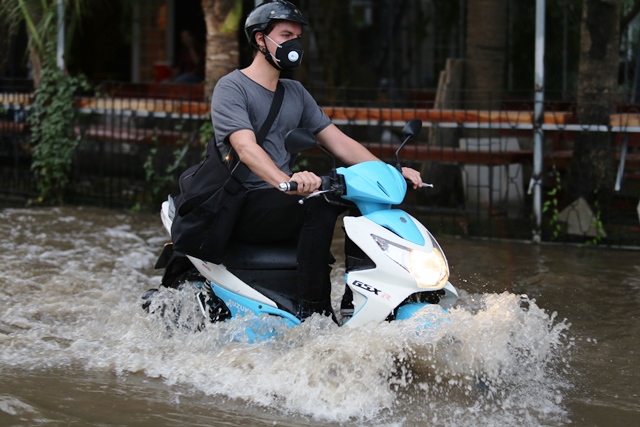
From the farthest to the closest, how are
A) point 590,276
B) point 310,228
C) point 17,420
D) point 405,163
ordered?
point 405,163 → point 590,276 → point 310,228 → point 17,420

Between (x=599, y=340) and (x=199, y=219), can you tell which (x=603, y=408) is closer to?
(x=599, y=340)

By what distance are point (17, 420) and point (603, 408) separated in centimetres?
249

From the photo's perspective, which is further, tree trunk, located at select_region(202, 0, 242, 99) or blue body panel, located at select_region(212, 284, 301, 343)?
tree trunk, located at select_region(202, 0, 242, 99)

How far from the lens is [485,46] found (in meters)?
10.7

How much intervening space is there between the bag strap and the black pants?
121 millimetres

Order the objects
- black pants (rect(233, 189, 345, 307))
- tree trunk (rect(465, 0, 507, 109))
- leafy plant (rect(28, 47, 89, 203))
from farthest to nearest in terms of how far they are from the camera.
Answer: tree trunk (rect(465, 0, 507, 109)), leafy plant (rect(28, 47, 89, 203)), black pants (rect(233, 189, 345, 307))

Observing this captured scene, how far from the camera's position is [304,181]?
13.8 ft

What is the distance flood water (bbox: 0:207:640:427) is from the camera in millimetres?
4137

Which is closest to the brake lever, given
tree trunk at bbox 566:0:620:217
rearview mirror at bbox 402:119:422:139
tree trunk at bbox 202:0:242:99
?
rearview mirror at bbox 402:119:422:139

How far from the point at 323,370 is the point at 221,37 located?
5.93 meters

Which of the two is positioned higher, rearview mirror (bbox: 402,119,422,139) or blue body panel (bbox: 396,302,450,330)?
rearview mirror (bbox: 402,119,422,139)

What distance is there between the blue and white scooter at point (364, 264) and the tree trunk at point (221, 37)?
5076 mm

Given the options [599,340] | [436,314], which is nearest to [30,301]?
[436,314]

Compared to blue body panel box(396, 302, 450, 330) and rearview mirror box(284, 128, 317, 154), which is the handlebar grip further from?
blue body panel box(396, 302, 450, 330)
